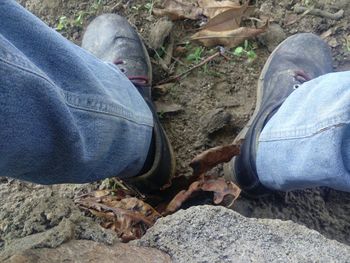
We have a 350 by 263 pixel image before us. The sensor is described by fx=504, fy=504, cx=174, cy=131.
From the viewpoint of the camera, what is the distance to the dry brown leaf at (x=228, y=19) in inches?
77.7

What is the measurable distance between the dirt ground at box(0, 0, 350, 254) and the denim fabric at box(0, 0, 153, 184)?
0.37m

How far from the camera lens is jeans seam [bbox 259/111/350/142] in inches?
46.5

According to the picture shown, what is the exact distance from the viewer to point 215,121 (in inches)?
70.4

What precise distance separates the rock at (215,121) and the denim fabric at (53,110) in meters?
0.45

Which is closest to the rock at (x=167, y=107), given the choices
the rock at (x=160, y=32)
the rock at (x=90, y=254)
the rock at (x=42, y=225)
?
the rock at (x=160, y=32)

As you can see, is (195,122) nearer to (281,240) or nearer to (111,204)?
(111,204)

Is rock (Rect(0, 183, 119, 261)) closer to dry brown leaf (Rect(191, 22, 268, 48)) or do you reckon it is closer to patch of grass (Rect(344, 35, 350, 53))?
dry brown leaf (Rect(191, 22, 268, 48))

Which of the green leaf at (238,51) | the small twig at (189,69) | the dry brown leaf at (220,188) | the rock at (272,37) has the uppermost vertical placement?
the rock at (272,37)

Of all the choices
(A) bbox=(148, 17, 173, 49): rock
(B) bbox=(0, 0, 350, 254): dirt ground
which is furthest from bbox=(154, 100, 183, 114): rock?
(A) bbox=(148, 17, 173, 49): rock

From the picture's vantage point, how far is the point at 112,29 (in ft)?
6.52

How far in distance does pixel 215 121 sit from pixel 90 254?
813 millimetres

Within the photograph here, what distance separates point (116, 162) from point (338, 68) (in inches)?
40.3

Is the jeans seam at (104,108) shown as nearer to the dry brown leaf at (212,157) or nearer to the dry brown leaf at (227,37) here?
the dry brown leaf at (212,157)

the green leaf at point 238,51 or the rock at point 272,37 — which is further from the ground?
the rock at point 272,37
